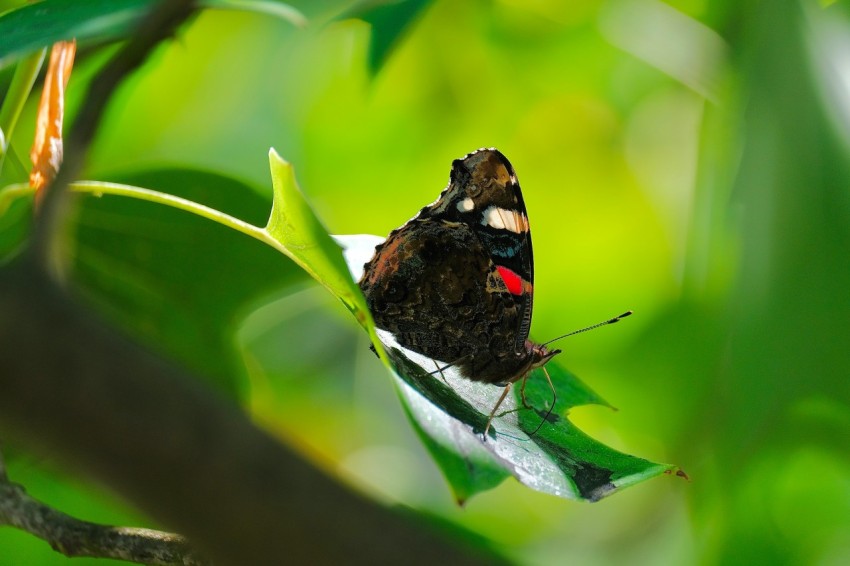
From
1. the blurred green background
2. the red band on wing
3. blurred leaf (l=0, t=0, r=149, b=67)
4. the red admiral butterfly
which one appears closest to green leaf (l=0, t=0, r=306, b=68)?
blurred leaf (l=0, t=0, r=149, b=67)

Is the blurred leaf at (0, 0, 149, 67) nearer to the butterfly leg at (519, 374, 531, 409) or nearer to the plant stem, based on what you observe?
the plant stem

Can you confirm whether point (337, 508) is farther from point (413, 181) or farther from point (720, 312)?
point (413, 181)

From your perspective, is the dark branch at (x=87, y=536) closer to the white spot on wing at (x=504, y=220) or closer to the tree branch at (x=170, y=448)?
the tree branch at (x=170, y=448)

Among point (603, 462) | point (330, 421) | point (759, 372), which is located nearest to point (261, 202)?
point (603, 462)

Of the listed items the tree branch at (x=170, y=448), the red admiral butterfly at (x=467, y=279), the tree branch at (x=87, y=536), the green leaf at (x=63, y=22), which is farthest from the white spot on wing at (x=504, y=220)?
the tree branch at (x=170, y=448)

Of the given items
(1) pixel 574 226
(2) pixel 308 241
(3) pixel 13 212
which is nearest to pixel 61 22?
(3) pixel 13 212

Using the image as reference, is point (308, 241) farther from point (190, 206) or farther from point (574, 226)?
point (574, 226)
